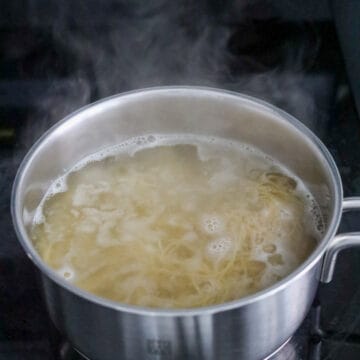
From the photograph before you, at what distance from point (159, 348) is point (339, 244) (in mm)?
311

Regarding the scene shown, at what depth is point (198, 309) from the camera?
0.84 metres

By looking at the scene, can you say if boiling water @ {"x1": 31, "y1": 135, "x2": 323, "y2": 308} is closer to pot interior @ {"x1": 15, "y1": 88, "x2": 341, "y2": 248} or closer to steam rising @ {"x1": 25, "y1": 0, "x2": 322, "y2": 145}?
pot interior @ {"x1": 15, "y1": 88, "x2": 341, "y2": 248}

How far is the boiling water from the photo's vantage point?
1.06 metres

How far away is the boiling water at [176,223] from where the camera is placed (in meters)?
1.06

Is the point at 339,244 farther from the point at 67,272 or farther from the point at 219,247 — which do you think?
the point at 67,272

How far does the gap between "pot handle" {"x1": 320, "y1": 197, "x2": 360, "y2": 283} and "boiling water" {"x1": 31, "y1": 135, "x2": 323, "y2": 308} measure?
0.08 metres

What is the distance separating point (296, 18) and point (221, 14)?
0.63 feet

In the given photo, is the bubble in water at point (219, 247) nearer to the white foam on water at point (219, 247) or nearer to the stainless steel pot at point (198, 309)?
the white foam on water at point (219, 247)

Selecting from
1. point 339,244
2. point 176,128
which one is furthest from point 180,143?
point 339,244

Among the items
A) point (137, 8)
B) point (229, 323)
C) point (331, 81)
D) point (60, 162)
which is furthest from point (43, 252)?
point (331, 81)

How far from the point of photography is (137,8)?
162 cm

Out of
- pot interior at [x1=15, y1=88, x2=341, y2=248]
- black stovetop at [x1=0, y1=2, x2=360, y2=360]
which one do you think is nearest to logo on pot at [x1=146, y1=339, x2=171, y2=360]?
pot interior at [x1=15, y1=88, x2=341, y2=248]

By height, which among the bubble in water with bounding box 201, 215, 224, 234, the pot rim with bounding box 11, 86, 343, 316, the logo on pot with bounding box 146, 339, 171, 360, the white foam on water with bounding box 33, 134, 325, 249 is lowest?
the bubble in water with bounding box 201, 215, 224, 234

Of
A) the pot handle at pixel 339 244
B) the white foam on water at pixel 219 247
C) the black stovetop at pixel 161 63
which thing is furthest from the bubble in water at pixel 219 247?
the black stovetop at pixel 161 63
